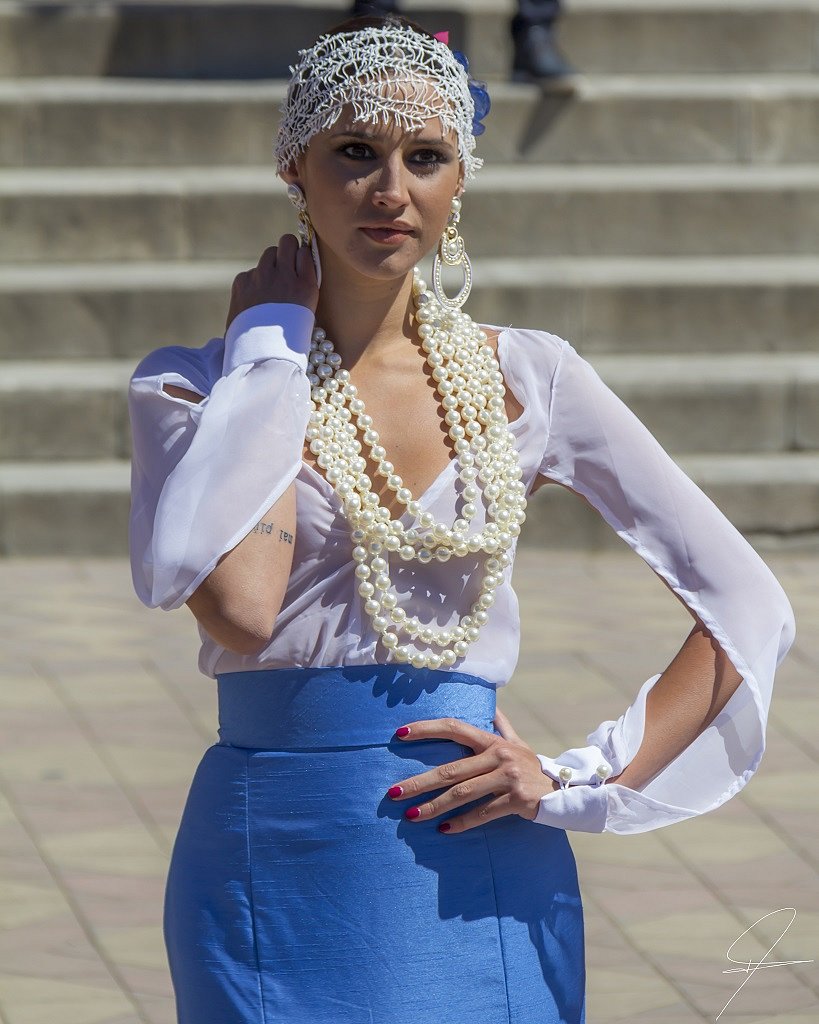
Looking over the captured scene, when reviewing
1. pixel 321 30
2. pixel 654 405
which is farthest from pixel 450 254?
pixel 321 30

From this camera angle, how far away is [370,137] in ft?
7.30

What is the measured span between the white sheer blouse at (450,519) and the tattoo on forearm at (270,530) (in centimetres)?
1

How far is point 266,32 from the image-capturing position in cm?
936

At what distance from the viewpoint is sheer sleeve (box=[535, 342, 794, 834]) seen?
2.34 metres

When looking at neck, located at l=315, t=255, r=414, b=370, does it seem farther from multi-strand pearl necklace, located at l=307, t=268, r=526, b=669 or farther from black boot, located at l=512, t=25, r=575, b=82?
black boot, located at l=512, t=25, r=575, b=82

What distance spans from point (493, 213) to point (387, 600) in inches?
263

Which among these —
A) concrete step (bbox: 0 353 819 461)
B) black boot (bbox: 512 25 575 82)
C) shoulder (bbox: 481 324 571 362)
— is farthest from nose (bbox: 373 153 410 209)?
black boot (bbox: 512 25 575 82)

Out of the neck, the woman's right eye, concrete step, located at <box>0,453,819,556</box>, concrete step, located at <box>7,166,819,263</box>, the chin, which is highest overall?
the woman's right eye

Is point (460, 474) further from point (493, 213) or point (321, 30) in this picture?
point (321, 30)

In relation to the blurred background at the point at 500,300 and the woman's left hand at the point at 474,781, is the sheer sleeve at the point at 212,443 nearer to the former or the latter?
the woman's left hand at the point at 474,781

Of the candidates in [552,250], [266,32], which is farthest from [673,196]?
[266,32]

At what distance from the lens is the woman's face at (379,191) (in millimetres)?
2221

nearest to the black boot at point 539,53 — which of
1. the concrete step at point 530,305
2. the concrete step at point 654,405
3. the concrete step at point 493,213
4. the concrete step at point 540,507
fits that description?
the concrete step at point 493,213

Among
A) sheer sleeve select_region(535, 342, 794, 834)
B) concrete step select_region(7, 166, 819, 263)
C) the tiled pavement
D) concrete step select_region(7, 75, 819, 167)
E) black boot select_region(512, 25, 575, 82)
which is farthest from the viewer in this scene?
black boot select_region(512, 25, 575, 82)
